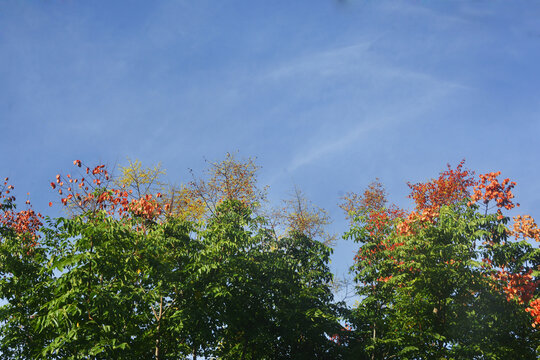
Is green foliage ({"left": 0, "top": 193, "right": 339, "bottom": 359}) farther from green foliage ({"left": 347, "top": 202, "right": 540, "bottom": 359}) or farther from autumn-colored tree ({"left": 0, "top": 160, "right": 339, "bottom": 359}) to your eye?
green foliage ({"left": 347, "top": 202, "right": 540, "bottom": 359})

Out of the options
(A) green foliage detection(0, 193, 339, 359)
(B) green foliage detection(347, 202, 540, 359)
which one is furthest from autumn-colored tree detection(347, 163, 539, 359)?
(A) green foliage detection(0, 193, 339, 359)

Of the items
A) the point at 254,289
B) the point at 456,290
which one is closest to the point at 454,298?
the point at 456,290

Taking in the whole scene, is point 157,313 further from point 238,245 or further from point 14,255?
point 14,255

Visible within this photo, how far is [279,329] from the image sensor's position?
17359 millimetres

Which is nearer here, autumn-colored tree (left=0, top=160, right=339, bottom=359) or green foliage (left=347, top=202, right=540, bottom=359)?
autumn-colored tree (left=0, top=160, right=339, bottom=359)

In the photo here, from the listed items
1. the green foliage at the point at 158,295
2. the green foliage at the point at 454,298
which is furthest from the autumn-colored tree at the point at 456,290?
the green foliage at the point at 158,295

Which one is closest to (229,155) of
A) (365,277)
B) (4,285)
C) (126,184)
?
(126,184)

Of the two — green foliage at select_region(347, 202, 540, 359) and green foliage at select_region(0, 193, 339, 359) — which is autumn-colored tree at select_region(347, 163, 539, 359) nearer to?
green foliage at select_region(347, 202, 540, 359)

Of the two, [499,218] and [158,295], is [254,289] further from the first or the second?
[499,218]

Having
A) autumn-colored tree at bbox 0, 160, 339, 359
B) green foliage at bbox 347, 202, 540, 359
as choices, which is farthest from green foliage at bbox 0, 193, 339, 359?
green foliage at bbox 347, 202, 540, 359

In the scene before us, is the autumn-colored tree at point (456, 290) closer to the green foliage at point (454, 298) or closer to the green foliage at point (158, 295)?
the green foliage at point (454, 298)

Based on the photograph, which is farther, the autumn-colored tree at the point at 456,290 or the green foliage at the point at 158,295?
the autumn-colored tree at the point at 456,290

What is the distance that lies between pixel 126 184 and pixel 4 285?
17.3 m

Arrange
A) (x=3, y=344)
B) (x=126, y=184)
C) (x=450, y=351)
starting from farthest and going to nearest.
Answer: (x=126, y=184) → (x=450, y=351) → (x=3, y=344)
